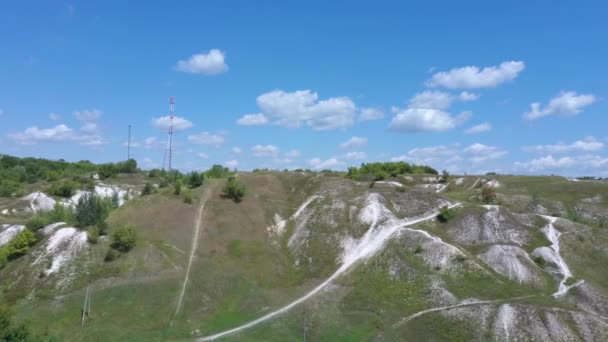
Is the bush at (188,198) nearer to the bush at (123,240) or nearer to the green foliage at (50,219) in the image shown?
the bush at (123,240)

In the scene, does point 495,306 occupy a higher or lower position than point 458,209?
lower

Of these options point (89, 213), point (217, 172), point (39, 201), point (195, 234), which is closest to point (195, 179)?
point (217, 172)

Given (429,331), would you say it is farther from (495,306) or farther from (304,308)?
(304,308)

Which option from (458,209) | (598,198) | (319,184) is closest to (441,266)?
(458,209)

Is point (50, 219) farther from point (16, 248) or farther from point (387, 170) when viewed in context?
point (387, 170)

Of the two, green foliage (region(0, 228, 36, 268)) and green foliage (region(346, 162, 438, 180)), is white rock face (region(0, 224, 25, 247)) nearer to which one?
green foliage (region(0, 228, 36, 268))

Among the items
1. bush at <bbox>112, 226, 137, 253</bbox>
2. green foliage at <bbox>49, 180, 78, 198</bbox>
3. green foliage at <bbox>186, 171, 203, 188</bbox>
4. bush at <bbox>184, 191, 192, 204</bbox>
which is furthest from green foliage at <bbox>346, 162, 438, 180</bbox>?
green foliage at <bbox>49, 180, 78, 198</bbox>
